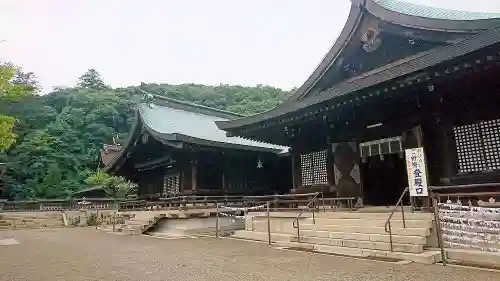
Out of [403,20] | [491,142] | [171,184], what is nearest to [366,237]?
[491,142]

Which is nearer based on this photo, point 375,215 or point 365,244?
point 365,244

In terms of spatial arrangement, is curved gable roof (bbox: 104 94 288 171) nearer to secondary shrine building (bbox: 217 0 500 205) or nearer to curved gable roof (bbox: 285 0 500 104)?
secondary shrine building (bbox: 217 0 500 205)

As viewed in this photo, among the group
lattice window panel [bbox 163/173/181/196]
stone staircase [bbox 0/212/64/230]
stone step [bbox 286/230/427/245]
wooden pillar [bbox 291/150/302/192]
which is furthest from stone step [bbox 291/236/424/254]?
stone staircase [bbox 0/212/64/230]

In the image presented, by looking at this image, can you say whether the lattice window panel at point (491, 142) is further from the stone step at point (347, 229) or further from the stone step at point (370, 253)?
the stone step at point (370, 253)

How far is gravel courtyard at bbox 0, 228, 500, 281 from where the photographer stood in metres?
5.86

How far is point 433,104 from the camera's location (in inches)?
400

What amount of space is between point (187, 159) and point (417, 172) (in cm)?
1089

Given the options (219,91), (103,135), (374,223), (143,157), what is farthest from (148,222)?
(219,91)

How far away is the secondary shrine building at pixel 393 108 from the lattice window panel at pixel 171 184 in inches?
222

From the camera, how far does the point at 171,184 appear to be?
1962 cm

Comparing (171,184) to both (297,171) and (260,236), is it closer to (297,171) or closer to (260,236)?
(297,171)

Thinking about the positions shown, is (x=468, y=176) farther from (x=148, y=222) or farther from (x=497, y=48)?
(x=148, y=222)

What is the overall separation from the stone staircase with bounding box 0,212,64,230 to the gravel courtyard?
1566 cm

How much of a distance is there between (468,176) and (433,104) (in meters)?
2.07
